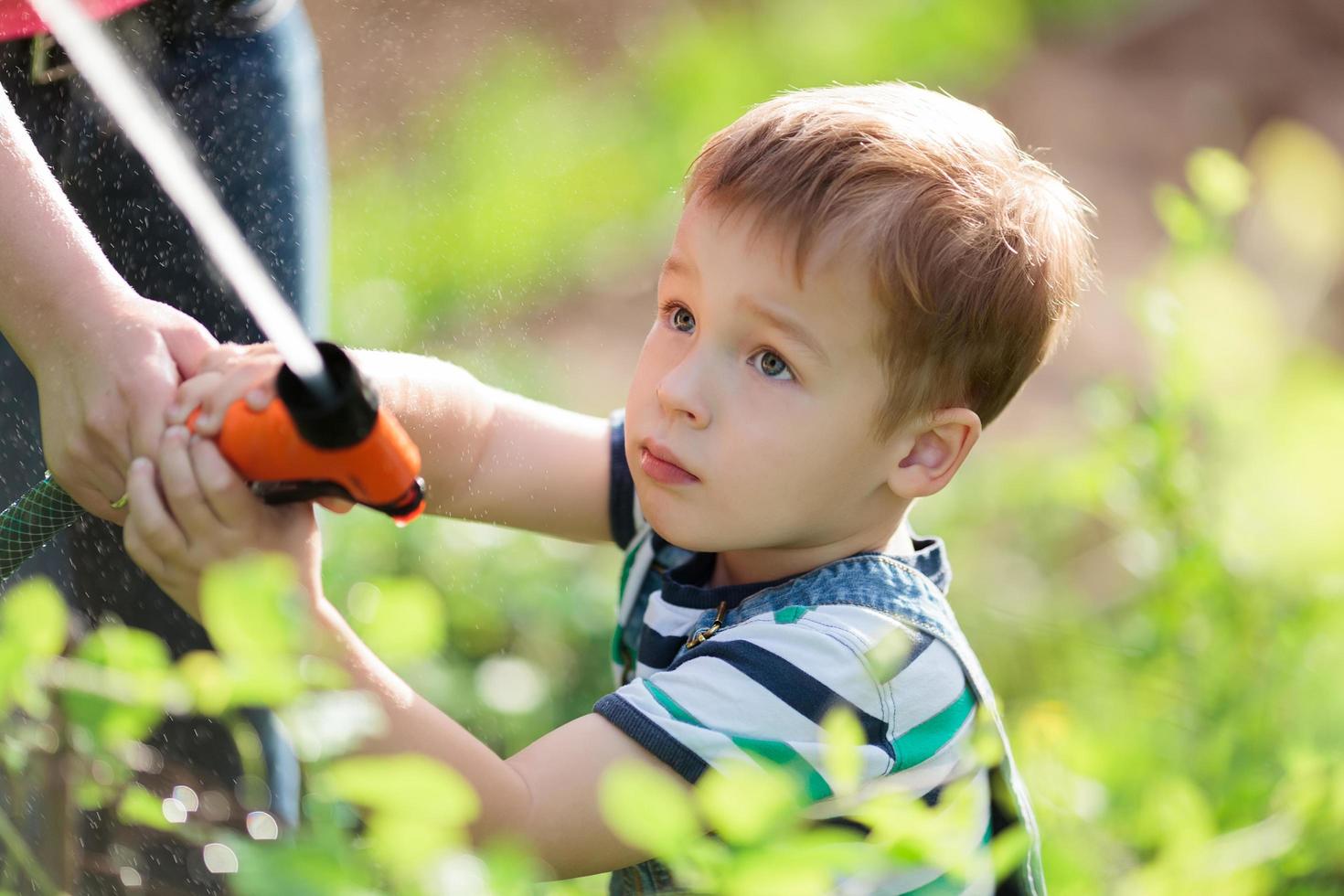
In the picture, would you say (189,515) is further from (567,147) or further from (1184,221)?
(567,147)

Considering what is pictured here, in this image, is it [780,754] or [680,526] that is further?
[680,526]

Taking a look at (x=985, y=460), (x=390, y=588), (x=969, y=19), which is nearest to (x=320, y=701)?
(x=390, y=588)

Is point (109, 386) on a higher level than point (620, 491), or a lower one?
higher

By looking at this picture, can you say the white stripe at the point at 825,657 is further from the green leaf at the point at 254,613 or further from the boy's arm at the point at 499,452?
the green leaf at the point at 254,613

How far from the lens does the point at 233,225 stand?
1.51 metres

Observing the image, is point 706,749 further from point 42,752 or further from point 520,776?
point 42,752

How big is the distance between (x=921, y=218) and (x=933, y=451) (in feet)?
0.70

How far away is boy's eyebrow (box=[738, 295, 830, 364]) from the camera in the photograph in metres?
1.19

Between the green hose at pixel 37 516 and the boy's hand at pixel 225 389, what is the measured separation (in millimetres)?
143

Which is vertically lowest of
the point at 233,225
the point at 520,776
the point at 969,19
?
the point at 969,19

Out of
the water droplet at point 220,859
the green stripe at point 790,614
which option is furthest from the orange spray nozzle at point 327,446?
the green stripe at point 790,614

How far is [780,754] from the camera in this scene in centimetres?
109

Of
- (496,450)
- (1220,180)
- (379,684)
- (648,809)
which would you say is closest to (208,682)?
(648,809)

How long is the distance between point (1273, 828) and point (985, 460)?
1.65 meters
